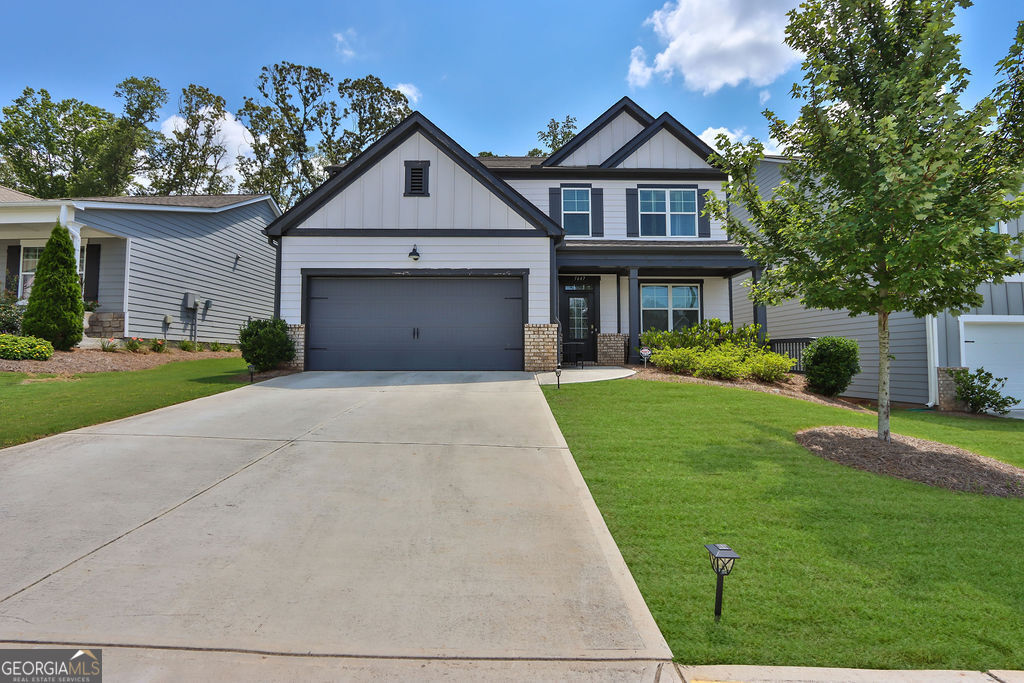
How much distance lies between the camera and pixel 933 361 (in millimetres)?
12273

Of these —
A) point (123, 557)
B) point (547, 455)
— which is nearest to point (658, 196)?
point (547, 455)

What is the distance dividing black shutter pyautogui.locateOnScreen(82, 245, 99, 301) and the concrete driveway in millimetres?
12547

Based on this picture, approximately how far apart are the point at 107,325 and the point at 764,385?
60.3 feet

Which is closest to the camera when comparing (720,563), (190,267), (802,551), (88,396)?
(720,563)

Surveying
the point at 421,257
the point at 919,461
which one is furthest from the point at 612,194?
the point at 919,461

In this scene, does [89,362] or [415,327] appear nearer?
[89,362]

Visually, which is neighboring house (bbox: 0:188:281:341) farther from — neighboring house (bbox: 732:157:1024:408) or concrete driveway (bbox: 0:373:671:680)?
neighboring house (bbox: 732:157:1024:408)

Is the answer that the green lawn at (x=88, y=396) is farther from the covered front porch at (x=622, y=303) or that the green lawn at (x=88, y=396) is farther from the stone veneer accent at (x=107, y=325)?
the covered front porch at (x=622, y=303)

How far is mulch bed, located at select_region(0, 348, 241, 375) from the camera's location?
11.2 metres

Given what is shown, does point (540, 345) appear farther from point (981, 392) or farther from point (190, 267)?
point (190, 267)

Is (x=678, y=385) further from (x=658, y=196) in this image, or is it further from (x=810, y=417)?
(x=658, y=196)

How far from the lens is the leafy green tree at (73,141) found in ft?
96.5

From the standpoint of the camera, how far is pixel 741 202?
7.23 m

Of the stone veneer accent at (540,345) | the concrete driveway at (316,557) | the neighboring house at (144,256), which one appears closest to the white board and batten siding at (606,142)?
the stone veneer accent at (540,345)
